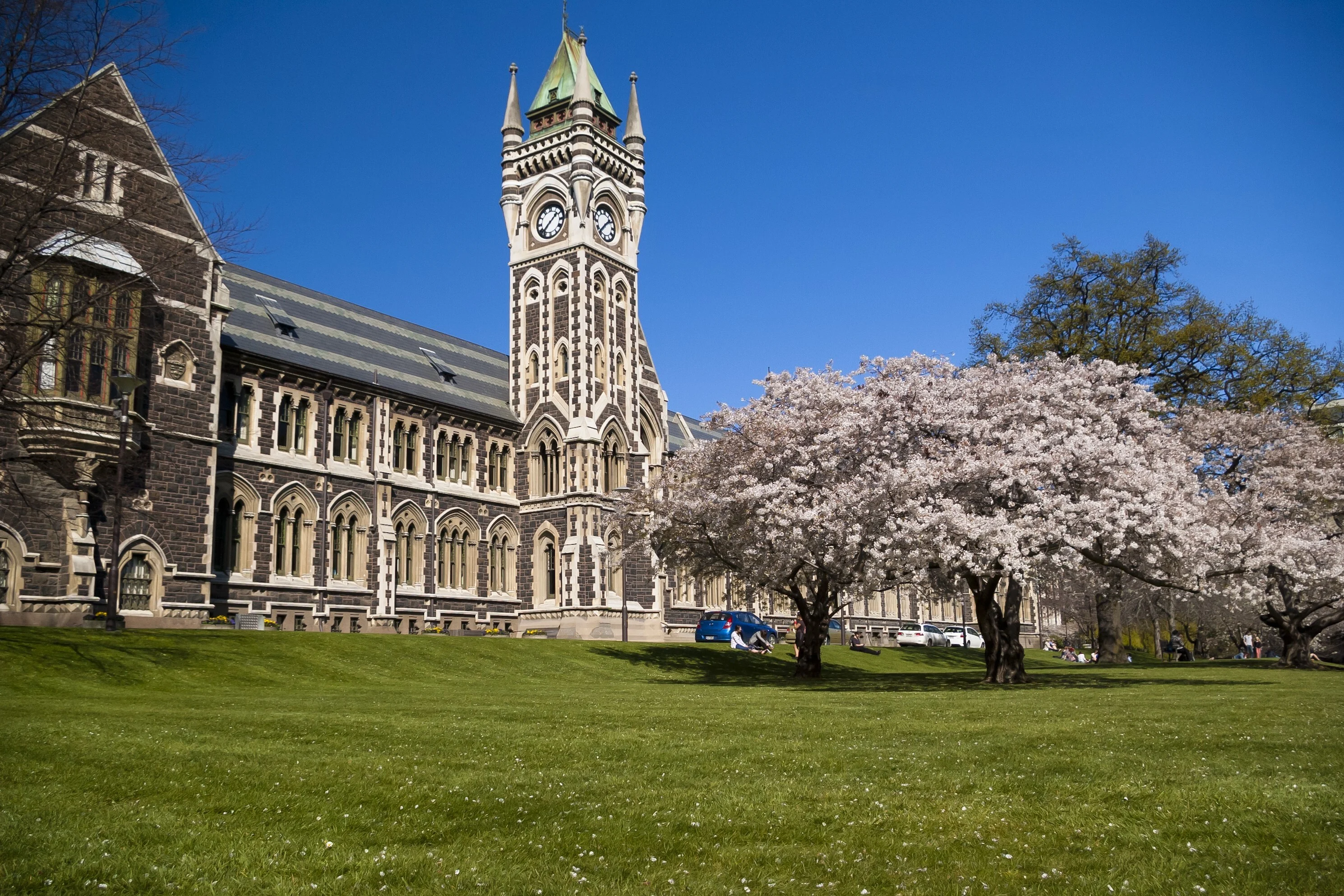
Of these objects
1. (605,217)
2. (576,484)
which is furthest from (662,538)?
(605,217)

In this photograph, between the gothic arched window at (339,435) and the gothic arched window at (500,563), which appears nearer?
the gothic arched window at (339,435)

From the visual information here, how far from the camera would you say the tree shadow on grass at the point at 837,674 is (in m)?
29.8

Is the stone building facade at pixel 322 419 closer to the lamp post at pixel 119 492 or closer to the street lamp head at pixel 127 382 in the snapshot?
the lamp post at pixel 119 492

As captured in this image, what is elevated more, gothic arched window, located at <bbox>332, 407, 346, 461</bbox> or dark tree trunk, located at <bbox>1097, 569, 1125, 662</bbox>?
gothic arched window, located at <bbox>332, 407, 346, 461</bbox>

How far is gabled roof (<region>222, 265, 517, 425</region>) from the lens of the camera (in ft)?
153

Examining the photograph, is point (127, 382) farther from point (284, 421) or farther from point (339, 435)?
point (339, 435)

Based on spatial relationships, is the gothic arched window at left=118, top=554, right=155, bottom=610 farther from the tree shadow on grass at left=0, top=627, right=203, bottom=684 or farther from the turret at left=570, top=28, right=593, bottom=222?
the turret at left=570, top=28, right=593, bottom=222

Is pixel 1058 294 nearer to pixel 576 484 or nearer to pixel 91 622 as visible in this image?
pixel 576 484

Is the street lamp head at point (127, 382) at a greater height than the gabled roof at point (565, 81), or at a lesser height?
lesser

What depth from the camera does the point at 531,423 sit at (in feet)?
184

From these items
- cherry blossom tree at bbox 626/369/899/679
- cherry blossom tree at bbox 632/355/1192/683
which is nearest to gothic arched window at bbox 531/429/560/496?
cherry blossom tree at bbox 626/369/899/679

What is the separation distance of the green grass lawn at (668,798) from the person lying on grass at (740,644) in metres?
28.0

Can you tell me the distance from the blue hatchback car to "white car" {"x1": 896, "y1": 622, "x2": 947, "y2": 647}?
62.3 ft

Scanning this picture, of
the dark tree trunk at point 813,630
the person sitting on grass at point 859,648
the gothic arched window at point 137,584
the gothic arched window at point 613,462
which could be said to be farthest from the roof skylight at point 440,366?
the dark tree trunk at point 813,630
